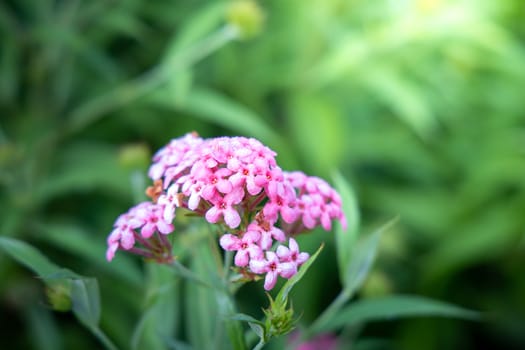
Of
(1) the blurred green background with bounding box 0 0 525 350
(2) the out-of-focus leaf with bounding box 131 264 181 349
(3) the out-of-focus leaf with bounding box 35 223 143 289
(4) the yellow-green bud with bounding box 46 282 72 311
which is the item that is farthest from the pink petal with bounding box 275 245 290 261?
(1) the blurred green background with bounding box 0 0 525 350

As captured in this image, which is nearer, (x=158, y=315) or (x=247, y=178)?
(x=247, y=178)

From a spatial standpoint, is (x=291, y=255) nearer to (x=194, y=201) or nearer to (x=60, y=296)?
(x=194, y=201)

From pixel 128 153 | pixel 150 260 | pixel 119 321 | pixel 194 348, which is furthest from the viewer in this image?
pixel 119 321

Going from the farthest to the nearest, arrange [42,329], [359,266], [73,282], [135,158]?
1. [42,329]
2. [135,158]
3. [359,266]
4. [73,282]

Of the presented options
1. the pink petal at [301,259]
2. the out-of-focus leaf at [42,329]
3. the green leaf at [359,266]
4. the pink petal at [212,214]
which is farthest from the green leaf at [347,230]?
the out-of-focus leaf at [42,329]

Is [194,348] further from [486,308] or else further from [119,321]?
[486,308]

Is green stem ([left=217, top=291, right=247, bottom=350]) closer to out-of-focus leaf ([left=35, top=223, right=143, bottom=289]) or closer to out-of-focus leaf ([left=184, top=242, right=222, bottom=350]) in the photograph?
out-of-focus leaf ([left=184, top=242, right=222, bottom=350])

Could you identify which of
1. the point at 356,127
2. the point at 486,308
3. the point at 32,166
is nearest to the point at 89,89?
the point at 32,166

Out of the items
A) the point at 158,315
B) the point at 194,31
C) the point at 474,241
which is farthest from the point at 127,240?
the point at 474,241
